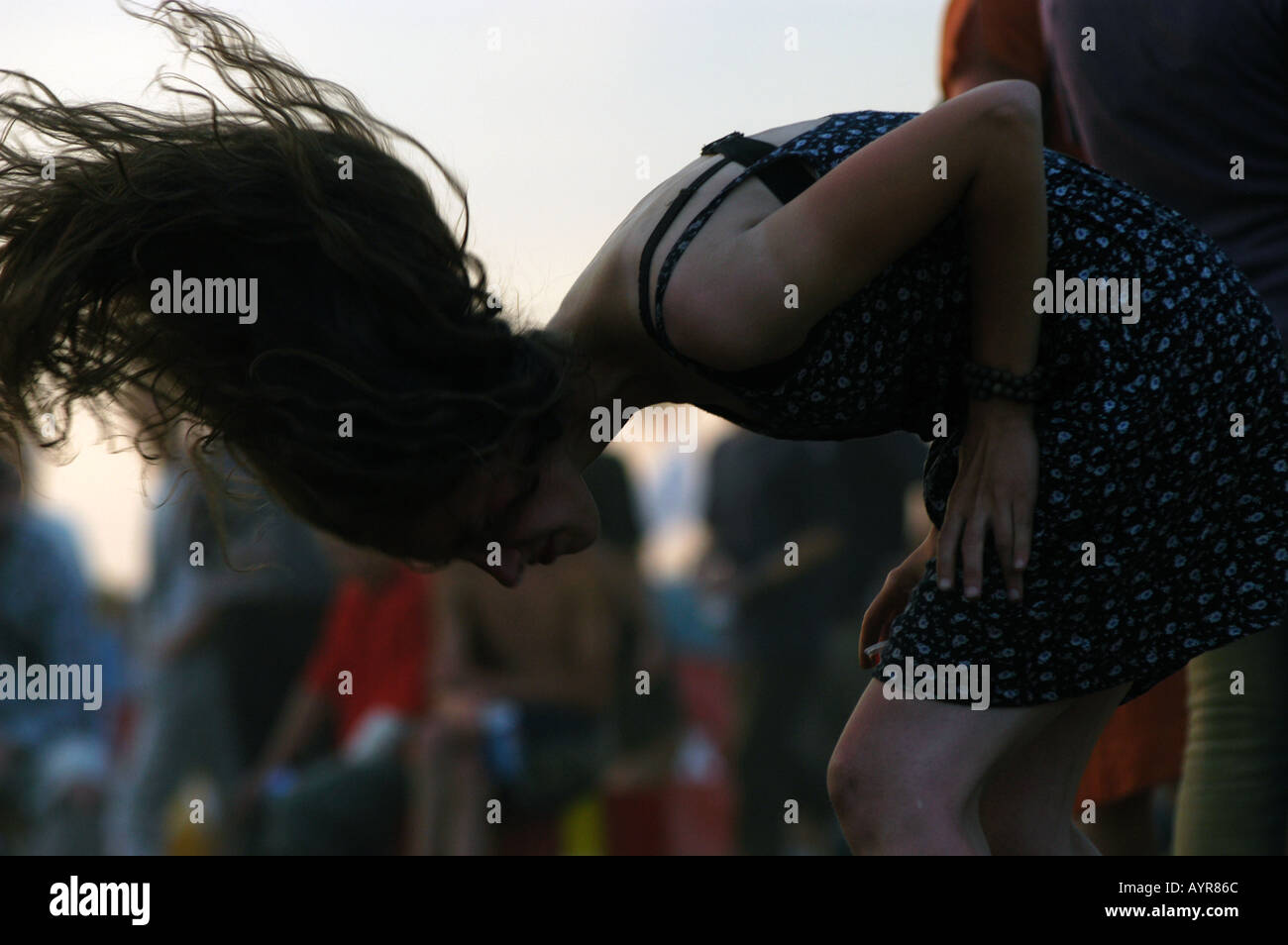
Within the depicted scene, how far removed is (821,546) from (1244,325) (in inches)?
93.7

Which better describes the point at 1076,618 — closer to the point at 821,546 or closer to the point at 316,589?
the point at 821,546

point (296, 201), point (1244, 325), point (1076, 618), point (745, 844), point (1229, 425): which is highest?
point (296, 201)

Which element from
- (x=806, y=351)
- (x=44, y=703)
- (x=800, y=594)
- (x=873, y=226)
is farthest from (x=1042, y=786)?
(x=44, y=703)

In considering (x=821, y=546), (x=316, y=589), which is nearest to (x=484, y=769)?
(x=316, y=589)

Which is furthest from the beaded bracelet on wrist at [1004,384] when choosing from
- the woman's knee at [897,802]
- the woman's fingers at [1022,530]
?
the woman's knee at [897,802]

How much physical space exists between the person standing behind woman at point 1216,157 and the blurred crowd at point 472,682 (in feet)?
5.68

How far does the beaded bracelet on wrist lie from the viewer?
1592mm

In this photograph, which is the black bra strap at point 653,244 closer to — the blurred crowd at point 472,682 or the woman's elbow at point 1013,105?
the woman's elbow at point 1013,105

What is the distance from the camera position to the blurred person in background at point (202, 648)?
3.96m

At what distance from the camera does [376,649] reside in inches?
149

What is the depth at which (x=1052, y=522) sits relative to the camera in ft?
5.31

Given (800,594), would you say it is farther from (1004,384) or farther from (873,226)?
(873,226)

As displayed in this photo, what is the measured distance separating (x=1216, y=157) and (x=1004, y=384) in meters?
0.65
